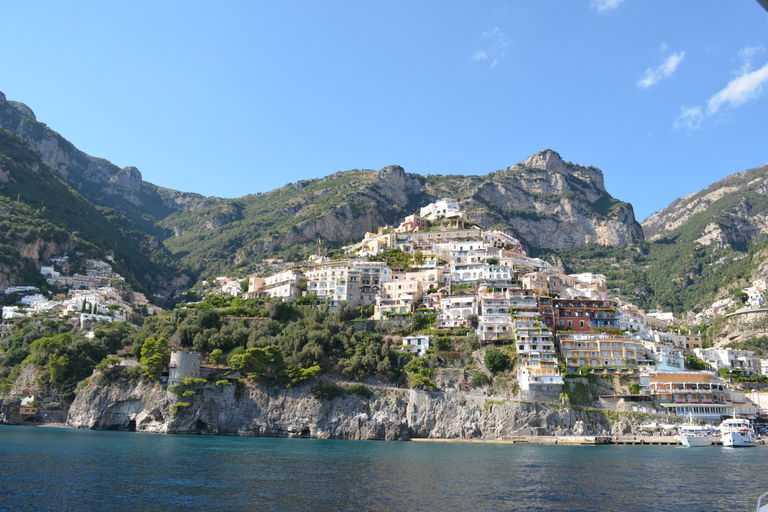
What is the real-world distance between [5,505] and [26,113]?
20910 centimetres

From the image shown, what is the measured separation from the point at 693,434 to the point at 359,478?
158ft

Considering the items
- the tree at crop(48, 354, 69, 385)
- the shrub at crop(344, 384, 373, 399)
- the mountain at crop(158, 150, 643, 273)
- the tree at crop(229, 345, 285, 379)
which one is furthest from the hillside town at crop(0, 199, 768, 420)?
the mountain at crop(158, 150, 643, 273)

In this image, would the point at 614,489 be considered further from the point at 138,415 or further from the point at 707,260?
the point at 707,260

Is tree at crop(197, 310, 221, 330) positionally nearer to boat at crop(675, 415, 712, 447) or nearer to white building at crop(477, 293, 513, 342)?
white building at crop(477, 293, 513, 342)

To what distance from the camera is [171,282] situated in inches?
6058

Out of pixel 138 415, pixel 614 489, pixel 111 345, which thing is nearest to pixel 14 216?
pixel 111 345

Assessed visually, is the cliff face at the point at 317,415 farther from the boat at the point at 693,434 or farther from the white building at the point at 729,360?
the white building at the point at 729,360

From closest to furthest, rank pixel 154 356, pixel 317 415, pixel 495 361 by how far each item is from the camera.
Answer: pixel 495 361
pixel 317 415
pixel 154 356

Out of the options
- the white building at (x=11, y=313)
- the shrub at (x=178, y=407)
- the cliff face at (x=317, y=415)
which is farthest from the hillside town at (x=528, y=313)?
the white building at (x=11, y=313)

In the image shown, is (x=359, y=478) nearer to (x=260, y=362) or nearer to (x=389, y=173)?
(x=260, y=362)

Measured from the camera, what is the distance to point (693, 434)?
67.4 m

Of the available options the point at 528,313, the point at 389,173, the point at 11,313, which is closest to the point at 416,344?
the point at 528,313

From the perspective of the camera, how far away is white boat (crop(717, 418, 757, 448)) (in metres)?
63.3

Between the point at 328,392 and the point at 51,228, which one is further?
the point at 51,228
